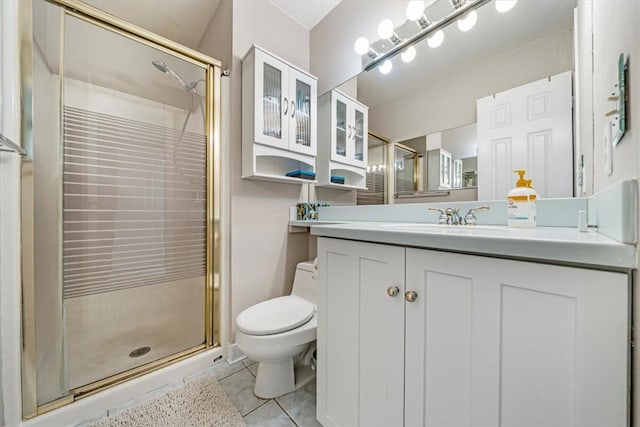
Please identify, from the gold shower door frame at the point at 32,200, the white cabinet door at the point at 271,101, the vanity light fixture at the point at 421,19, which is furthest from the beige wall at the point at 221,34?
the vanity light fixture at the point at 421,19

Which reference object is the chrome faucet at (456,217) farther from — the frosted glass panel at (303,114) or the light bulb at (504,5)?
the frosted glass panel at (303,114)

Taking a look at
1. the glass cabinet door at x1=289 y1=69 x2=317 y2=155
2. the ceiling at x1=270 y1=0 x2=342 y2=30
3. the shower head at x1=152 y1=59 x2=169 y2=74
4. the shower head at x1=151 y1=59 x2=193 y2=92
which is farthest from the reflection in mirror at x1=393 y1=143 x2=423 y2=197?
the shower head at x1=152 y1=59 x2=169 y2=74

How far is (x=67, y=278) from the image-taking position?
1155mm

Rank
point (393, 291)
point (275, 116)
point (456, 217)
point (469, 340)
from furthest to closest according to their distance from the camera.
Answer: point (275, 116)
point (456, 217)
point (393, 291)
point (469, 340)

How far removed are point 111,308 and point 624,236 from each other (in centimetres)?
195

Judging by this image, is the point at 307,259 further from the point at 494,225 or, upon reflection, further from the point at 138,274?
the point at 494,225

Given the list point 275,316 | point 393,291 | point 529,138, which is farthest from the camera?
point 275,316

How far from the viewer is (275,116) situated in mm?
1597

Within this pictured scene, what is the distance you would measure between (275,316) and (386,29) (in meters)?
1.78

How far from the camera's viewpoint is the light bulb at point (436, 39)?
51.1 inches

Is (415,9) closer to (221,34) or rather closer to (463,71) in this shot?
(463,71)

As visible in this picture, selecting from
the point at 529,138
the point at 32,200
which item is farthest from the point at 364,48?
the point at 32,200

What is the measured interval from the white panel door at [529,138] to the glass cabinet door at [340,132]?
34.7 inches

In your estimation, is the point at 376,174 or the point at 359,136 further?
the point at 359,136
